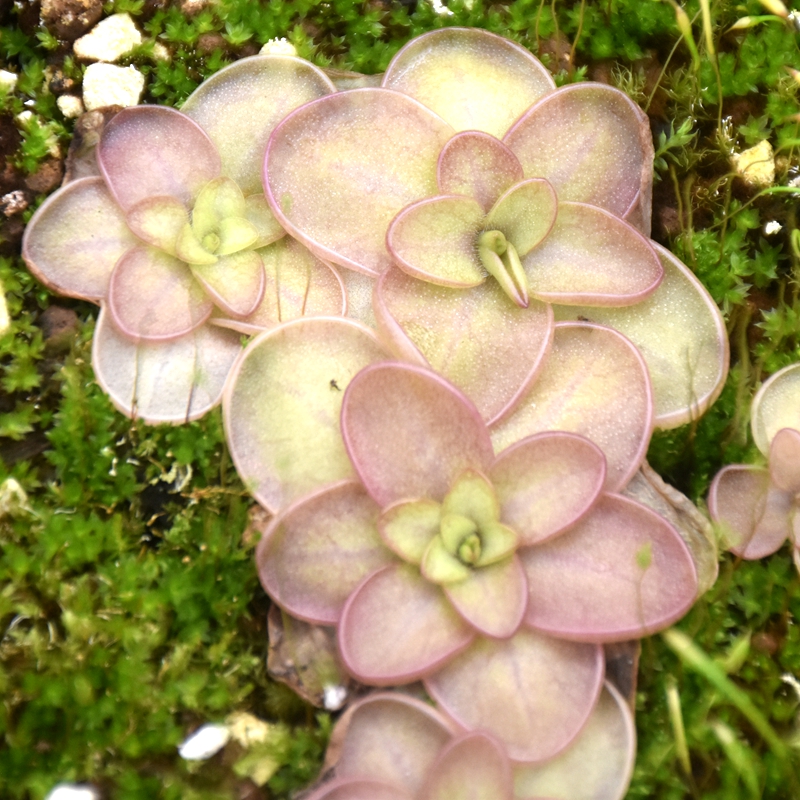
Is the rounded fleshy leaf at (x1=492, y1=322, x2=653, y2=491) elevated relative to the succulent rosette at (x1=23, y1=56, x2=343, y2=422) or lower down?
lower down

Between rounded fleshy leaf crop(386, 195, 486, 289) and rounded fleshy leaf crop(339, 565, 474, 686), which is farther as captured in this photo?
rounded fleshy leaf crop(386, 195, 486, 289)

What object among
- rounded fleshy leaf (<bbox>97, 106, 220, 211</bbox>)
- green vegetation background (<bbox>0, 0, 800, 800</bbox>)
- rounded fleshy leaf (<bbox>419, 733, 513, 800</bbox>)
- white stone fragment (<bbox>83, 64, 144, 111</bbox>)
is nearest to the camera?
rounded fleshy leaf (<bbox>419, 733, 513, 800</bbox>)

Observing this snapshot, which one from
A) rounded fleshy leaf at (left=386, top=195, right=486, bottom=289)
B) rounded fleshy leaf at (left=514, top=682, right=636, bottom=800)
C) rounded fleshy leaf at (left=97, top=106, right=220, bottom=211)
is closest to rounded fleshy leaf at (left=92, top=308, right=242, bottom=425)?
rounded fleshy leaf at (left=97, top=106, right=220, bottom=211)

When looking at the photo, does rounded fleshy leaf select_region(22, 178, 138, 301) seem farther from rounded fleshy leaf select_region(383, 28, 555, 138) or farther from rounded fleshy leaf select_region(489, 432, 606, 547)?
rounded fleshy leaf select_region(489, 432, 606, 547)

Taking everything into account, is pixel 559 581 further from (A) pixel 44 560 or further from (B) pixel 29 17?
(B) pixel 29 17

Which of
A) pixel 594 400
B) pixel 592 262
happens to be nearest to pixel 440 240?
pixel 592 262

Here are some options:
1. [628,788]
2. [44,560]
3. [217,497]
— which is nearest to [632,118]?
[217,497]

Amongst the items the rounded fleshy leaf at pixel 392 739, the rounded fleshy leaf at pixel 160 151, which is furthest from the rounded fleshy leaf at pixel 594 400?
the rounded fleshy leaf at pixel 160 151
